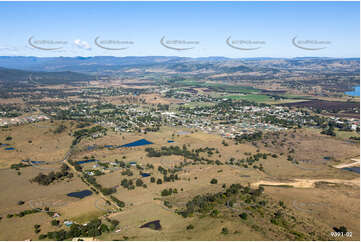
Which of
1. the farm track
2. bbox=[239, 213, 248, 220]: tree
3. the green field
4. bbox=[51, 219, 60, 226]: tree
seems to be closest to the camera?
bbox=[239, 213, 248, 220]: tree

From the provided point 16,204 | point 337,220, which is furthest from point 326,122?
point 16,204

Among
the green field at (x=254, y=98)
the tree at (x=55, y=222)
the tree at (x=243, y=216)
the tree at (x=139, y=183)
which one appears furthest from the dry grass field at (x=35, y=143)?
the green field at (x=254, y=98)

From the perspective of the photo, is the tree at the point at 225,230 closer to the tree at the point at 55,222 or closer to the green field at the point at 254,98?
the tree at the point at 55,222

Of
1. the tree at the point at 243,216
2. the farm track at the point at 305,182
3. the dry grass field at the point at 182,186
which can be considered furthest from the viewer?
the farm track at the point at 305,182

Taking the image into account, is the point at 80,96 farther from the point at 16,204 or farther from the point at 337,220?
→ the point at 337,220

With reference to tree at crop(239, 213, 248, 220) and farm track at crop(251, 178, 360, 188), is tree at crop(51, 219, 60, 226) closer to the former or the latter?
tree at crop(239, 213, 248, 220)

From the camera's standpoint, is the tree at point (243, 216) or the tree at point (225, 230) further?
the tree at point (243, 216)

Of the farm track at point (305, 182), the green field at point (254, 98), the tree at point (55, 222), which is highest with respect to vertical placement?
the green field at point (254, 98)

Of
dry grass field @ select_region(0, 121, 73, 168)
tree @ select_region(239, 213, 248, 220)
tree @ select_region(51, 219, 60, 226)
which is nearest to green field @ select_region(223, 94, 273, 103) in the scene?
dry grass field @ select_region(0, 121, 73, 168)

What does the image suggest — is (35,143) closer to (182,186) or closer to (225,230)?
(182,186)

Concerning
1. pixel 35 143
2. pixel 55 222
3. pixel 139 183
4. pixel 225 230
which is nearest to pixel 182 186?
pixel 139 183

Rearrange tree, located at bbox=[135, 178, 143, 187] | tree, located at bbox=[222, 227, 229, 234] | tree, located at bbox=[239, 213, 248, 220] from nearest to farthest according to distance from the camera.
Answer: tree, located at bbox=[222, 227, 229, 234] < tree, located at bbox=[239, 213, 248, 220] < tree, located at bbox=[135, 178, 143, 187]
